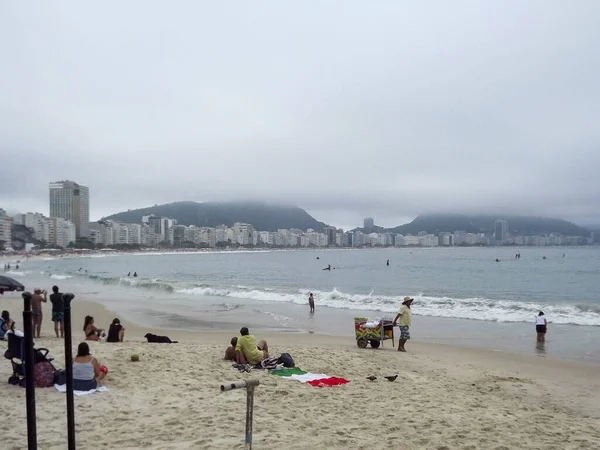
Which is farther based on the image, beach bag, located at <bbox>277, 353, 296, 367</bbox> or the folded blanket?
beach bag, located at <bbox>277, 353, 296, 367</bbox>

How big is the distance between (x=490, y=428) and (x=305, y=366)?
4.36 meters

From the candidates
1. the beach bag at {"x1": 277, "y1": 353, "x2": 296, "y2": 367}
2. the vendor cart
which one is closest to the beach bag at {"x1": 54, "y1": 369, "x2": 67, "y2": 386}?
the beach bag at {"x1": 277, "y1": 353, "x2": 296, "y2": 367}

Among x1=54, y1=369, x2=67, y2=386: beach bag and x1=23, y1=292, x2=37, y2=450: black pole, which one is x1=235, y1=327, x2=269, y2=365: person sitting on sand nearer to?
x1=54, y1=369, x2=67, y2=386: beach bag

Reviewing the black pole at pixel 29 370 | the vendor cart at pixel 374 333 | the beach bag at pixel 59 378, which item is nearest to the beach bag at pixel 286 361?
the beach bag at pixel 59 378

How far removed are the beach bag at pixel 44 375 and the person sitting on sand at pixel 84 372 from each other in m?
0.42

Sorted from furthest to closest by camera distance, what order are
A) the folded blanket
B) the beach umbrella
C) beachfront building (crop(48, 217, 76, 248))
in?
beachfront building (crop(48, 217, 76, 248))
the beach umbrella
the folded blanket

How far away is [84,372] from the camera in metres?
6.94

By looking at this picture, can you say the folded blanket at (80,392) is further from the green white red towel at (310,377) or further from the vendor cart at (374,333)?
the vendor cart at (374,333)

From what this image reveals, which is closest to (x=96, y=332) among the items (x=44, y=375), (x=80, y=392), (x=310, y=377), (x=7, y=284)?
(x=44, y=375)

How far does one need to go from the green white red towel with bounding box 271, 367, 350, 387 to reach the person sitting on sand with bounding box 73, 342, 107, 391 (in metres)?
3.10

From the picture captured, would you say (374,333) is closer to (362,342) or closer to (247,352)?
(362,342)

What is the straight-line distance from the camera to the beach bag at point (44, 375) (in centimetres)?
696

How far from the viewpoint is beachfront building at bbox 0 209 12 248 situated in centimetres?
14423

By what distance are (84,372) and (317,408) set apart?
3381 mm
